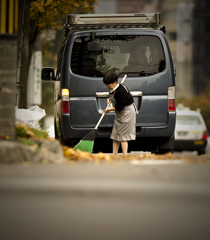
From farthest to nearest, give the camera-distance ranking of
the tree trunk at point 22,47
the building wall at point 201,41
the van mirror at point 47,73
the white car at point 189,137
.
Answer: the building wall at point 201,41 < the white car at point 189,137 < the tree trunk at point 22,47 < the van mirror at point 47,73

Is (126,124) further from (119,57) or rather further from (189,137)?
(189,137)

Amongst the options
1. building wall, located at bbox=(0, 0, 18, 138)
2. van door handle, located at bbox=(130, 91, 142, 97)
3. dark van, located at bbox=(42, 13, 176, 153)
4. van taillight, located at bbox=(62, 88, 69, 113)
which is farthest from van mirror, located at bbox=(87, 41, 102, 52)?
building wall, located at bbox=(0, 0, 18, 138)

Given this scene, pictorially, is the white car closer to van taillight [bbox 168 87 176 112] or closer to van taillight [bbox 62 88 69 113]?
van taillight [bbox 168 87 176 112]

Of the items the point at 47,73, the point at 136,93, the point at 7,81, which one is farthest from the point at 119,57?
the point at 7,81

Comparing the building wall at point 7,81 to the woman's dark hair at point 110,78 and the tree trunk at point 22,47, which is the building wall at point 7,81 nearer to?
the woman's dark hair at point 110,78

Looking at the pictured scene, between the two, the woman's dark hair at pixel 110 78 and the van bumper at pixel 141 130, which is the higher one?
the woman's dark hair at pixel 110 78

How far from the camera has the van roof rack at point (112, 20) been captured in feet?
30.6

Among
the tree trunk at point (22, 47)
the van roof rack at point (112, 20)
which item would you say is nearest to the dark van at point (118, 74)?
the van roof rack at point (112, 20)

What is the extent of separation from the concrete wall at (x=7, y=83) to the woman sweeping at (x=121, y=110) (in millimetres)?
1676

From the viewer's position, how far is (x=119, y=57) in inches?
342

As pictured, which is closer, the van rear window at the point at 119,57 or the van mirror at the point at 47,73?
the van rear window at the point at 119,57

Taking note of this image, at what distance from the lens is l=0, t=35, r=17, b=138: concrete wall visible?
6.98 meters

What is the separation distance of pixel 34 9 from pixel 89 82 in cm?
792

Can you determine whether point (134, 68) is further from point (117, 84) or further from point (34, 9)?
point (34, 9)
